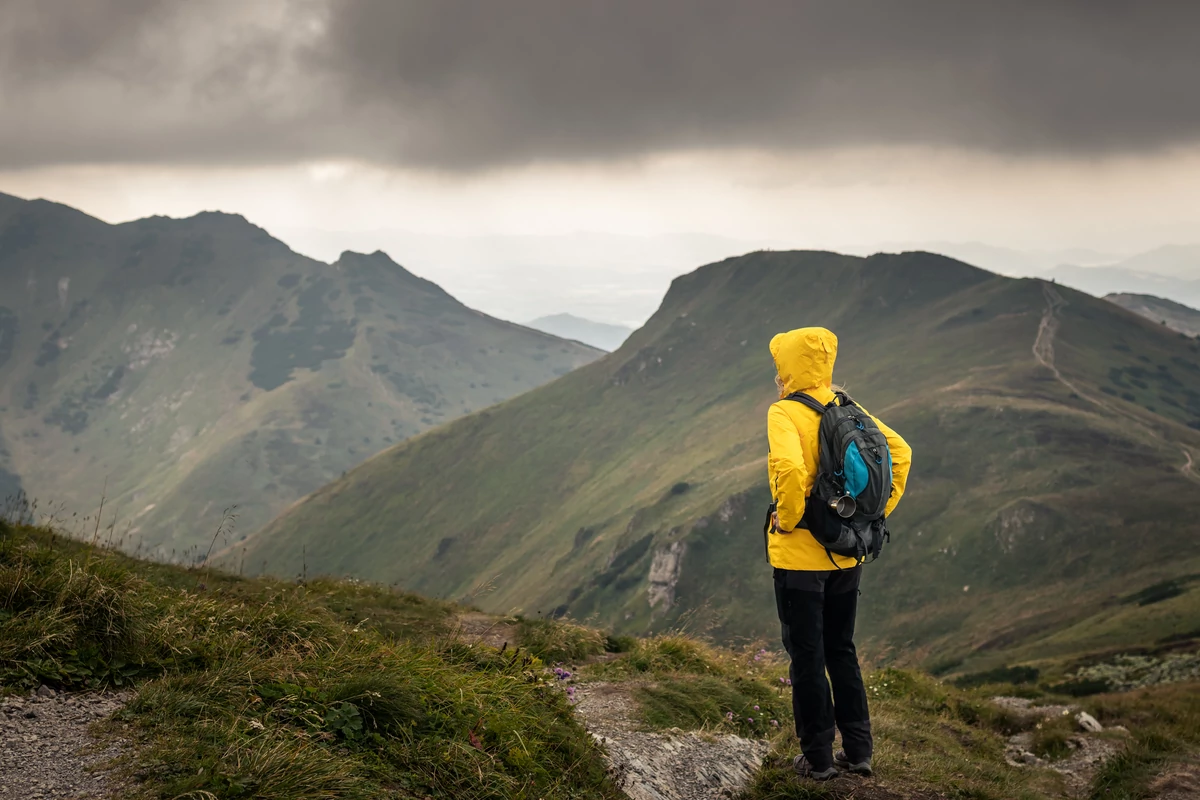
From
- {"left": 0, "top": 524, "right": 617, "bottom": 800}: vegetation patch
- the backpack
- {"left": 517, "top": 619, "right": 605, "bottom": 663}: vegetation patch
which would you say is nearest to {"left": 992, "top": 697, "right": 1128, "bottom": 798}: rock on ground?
the backpack

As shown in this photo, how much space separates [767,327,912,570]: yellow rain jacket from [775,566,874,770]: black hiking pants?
0.69 feet

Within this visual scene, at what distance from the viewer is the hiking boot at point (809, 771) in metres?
8.36

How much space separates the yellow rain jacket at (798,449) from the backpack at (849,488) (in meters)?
0.11

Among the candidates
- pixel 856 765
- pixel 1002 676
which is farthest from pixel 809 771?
pixel 1002 676

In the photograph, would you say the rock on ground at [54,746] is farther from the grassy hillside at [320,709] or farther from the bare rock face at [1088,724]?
the bare rock face at [1088,724]

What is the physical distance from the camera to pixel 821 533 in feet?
26.3

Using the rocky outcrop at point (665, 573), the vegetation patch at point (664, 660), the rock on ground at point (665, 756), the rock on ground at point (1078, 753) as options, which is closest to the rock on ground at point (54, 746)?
the rock on ground at point (665, 756)

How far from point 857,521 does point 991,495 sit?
506ft

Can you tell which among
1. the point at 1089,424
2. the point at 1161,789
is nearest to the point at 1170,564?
the point at 1089,424

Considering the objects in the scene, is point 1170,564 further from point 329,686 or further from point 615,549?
point 329,686

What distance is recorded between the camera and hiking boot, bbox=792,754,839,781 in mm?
8359

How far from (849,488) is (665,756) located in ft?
11.3

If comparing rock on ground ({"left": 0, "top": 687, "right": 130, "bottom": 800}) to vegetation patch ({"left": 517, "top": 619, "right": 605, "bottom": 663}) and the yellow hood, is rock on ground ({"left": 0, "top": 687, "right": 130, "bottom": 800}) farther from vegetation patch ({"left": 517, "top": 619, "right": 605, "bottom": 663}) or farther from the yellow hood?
vegetation patch ({"left": 517, "top": 619, "right": 605, "bottom": 663})

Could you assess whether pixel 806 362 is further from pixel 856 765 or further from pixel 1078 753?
pixel 1078 753
